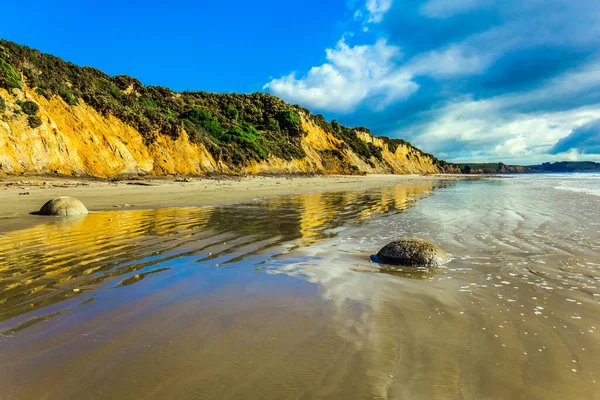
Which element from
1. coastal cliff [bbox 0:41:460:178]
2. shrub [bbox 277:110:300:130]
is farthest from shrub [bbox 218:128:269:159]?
shrub [bbox 277:110:300:130]

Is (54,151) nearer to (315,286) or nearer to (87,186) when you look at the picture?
(87,186)

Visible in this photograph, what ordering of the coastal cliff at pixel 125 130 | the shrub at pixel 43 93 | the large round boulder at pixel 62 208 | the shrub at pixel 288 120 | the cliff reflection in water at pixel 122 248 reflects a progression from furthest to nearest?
1. the shrub at pixel 288 120
2. the shrub at pixel 43 93
3. the coastal cliff at pixel 125 130
4. the large round boulder at pixel 62 208
5. the cliff reflection in water at pixel 122 248

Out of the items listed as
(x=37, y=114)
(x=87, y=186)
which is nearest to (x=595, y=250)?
(x=87, y=186)

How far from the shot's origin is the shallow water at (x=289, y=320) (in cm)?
241

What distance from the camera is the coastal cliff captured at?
19422 mm

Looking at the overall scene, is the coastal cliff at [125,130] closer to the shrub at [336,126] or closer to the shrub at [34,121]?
the shrub at [34,121]

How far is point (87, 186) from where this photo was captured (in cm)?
1738

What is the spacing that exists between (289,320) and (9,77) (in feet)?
78.4

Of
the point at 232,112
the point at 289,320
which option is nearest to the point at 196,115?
the point at 232,112

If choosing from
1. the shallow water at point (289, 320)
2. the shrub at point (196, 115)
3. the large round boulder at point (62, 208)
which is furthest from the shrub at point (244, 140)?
the shallow water at point (289, 320)

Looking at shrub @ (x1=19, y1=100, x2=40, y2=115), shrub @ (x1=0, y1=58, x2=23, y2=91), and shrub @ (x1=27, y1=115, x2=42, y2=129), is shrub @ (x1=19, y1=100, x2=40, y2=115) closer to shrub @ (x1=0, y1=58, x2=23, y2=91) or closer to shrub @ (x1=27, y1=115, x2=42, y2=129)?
shrub @ (x1=27, y1=115, x2=42, y2=129)

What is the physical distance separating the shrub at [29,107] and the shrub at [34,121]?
1.21ft

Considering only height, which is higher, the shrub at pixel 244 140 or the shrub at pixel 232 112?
the shrub at pixel 232 112

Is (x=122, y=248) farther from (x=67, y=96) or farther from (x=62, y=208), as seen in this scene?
(x=67, y=96)
